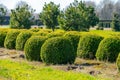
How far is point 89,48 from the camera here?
19.7 m

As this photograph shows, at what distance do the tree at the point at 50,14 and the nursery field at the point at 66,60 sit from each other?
997 inches

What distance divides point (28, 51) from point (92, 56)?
3370 mm

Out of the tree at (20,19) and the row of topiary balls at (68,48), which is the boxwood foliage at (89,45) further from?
the tree at (20,19)

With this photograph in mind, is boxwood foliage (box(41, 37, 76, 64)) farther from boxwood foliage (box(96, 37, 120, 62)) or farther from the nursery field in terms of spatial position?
boxwood foliage (box(96, 37, 120, 62))

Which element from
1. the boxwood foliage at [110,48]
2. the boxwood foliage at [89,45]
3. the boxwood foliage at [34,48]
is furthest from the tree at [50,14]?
the boxwood foliage at [110,48]

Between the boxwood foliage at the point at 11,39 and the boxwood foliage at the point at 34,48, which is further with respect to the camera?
the boxwood foliage at the point at 11,39

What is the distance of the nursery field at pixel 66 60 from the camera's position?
13.8 meters

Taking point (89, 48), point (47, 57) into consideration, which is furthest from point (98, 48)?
point (47, 57)

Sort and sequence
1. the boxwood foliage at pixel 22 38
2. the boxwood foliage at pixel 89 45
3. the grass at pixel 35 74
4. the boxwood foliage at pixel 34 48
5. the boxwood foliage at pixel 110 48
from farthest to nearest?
the boxwood foliage at pixel 22 38 → the boxwood foliage at pixel 89 45 → the boxwood foliage at pixel 34 48 → the boxwood foliage at pixel 110 48 → the grass at pixel 35 74

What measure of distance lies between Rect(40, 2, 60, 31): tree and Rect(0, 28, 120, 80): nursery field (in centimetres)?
2531

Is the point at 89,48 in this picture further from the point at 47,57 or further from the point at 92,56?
the point at 47,57

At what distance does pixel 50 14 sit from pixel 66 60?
98.9 ft

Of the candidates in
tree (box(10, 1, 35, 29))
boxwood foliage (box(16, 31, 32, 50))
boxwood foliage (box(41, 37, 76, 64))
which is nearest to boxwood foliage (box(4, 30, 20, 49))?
boxwood foliage (box(16, 31, 32, 50))

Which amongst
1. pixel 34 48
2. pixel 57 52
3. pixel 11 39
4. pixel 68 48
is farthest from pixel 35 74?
pixel 11 39
